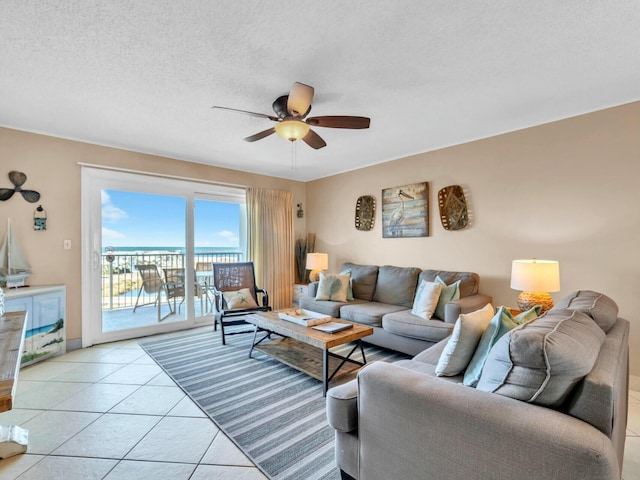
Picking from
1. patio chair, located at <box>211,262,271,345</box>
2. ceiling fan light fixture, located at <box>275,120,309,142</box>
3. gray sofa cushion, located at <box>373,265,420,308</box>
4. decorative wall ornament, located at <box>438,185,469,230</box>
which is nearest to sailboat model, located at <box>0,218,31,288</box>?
patio chair, located at <box>211,262,271,345</box>

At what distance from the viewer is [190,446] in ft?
6.06

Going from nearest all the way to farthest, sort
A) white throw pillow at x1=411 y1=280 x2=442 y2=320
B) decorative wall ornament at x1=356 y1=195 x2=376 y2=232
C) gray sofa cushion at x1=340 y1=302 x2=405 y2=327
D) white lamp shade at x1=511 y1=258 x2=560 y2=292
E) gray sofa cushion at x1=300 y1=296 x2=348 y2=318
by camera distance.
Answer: white lamp shade at x1=511 y1=258 x2=560 y2=292, white throw pillow at x1=411 y1=280 x2=442 y2=320, gray sofa cushion at x1=340 y1=302 x2=405 y2=327, gray sofa cushion at x1=300 y1=296 x2=348 y2=318, decorative wall ornament at x1=356 y1=195 x2=376 y2=232

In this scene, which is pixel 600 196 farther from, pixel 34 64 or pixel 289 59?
pixel 34 64

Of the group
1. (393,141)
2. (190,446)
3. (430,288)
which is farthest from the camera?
(393,141)

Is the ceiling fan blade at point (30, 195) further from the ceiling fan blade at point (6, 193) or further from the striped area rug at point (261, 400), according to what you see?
the striped area rug at point (261, 400)

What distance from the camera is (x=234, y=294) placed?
159 inches

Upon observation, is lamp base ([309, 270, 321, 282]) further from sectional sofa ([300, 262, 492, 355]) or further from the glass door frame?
the glass door frame

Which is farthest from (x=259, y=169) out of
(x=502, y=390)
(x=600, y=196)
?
(x=502, y=390)

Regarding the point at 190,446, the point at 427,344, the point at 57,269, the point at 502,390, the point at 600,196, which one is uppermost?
the point at 600,196

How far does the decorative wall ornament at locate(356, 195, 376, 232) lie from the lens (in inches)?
181

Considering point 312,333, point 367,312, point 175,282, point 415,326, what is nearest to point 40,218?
point 175,282

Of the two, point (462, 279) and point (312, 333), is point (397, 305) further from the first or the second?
point (312, 333)

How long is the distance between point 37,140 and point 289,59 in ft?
10.4

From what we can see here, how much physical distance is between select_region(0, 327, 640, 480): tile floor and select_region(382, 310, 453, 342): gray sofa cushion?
1.29 meters
